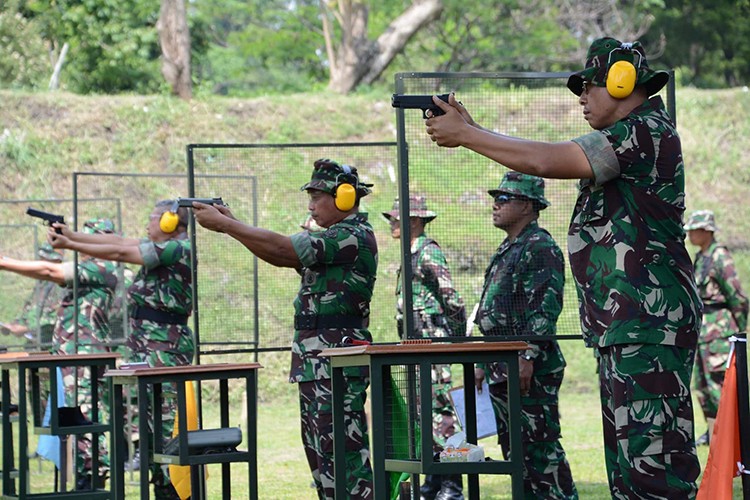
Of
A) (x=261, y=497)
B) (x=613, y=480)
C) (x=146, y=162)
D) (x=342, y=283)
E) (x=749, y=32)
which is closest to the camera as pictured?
(x=613, y=480)


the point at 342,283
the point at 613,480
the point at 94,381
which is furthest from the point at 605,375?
the point at 94,381

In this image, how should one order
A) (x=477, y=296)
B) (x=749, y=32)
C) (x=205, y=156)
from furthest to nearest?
(x=749, y=32), (x=205, y=156), (x=477, y=296)

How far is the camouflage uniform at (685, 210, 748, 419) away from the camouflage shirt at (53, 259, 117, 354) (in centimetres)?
→ 556

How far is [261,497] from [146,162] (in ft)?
35.6

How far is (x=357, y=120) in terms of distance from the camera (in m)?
21.0

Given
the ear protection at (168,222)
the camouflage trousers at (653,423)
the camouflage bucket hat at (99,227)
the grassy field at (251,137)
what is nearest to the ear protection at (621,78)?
the camouflage trousers at (653,423)

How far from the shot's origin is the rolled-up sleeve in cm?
481

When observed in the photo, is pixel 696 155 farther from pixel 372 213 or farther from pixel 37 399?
pixel 37 399

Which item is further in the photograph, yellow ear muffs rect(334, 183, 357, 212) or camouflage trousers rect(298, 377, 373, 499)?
yellow ear muffs rect(334, 183, 357, 212)

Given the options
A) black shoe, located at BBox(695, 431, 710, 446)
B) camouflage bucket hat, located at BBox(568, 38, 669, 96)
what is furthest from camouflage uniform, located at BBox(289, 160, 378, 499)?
black shoe, located at BBox(695, 431, 710, 446)

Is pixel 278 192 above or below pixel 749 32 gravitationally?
below

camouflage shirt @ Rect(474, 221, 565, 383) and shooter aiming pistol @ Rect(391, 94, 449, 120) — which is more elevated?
shooter aiming pistol @ Rect(391, 94, 449, 120)

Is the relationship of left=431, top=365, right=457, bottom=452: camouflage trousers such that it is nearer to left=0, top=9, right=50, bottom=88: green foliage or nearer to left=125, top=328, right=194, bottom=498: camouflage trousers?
left=125, top=328, right=194, bottom=498: camouflage trousers

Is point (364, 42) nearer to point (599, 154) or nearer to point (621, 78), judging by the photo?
point (621, 78)
